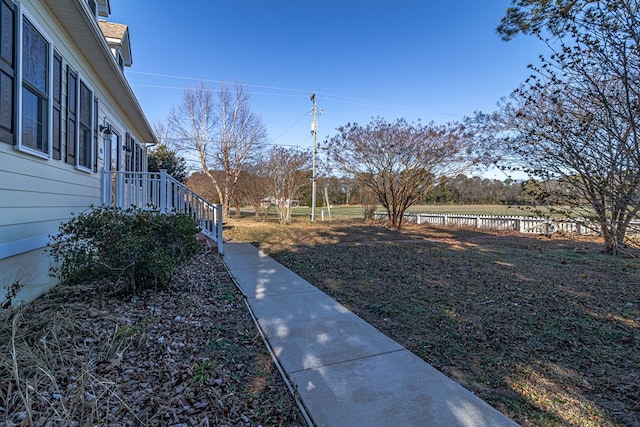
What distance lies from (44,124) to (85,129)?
1765 mm

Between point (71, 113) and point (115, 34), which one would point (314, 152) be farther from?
point (71, 113)

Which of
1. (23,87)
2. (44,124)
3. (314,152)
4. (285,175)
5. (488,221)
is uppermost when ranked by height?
(314,152)

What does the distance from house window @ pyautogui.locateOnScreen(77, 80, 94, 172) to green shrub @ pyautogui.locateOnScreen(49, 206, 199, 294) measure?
6.90 feet

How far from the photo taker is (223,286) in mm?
5016

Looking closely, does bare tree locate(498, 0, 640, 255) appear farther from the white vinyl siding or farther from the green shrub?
the white vinyl siding

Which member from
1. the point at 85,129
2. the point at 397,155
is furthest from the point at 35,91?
the point at 397,155

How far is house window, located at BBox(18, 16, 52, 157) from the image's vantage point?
141 inches

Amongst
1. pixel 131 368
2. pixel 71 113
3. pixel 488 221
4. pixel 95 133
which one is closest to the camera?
pixel 131 368

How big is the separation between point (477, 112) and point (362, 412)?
768 cm

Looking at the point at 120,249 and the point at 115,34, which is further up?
the point at 115,34

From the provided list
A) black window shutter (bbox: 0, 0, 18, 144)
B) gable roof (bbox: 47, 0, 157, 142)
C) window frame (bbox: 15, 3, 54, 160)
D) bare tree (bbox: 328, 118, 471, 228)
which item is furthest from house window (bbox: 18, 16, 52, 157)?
bare tree (bbox: 328, 118, 471, 228)

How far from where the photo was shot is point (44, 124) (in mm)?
4094

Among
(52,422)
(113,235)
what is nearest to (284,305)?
(113,235)

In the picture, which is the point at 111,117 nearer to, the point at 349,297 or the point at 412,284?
the point at 349,297
